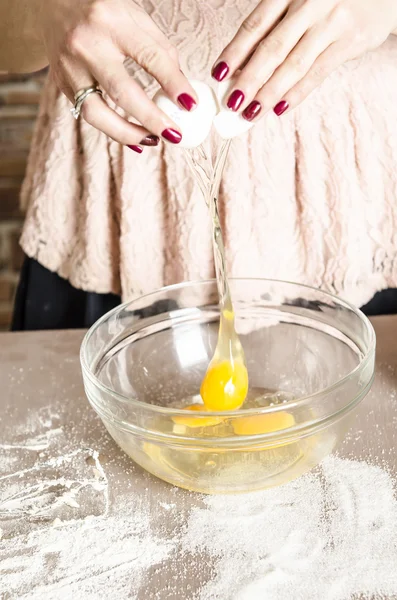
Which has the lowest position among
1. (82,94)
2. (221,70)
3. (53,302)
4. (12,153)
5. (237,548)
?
(12,153)

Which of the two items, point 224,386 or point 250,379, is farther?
point 250,379

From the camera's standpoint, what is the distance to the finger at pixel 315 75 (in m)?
0.69

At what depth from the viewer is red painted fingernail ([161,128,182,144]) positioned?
630mm

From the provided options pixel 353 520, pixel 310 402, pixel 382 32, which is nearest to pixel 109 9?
pixel 382 32

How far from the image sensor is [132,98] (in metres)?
0.63

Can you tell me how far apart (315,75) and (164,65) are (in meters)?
0.18

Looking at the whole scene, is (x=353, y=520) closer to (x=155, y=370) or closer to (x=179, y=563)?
(x=179, y=563)

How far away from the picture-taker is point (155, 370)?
0.83 metres

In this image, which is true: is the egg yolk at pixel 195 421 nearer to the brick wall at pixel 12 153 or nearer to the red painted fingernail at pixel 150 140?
the red painted fingernail at pixel 150 140

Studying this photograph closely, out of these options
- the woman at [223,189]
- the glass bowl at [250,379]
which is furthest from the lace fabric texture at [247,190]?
the glass bowl at [250,379]

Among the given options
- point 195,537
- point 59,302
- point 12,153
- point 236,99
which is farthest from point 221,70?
point 12,153

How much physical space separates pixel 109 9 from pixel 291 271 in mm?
504

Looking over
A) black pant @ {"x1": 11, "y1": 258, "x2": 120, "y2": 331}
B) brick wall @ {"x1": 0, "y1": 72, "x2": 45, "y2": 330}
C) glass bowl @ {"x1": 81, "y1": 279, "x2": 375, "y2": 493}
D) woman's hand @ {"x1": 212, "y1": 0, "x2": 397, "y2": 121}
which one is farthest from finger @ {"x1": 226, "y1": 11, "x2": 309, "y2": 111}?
brick wall @ {"x1": 0, "y1": 72, "x2": 45, "y2": 330}

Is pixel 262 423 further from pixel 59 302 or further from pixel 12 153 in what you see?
pixel 12 153
